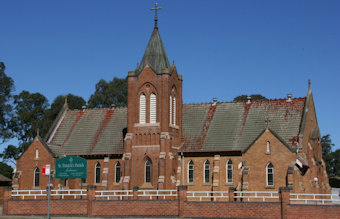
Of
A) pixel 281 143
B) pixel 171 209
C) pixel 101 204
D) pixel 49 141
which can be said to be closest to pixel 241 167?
pixel 281 143

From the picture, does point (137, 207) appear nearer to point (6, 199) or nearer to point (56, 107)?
point (6, 199)

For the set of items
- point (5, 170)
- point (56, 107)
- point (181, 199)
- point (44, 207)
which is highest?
point (56, 107)

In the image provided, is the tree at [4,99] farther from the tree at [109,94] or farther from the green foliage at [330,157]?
the green foliage at [330,157]

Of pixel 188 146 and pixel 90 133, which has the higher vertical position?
pixel 90 133

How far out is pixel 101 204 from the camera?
3950cm

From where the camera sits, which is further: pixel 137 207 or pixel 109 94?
Answer: pixel 109 94

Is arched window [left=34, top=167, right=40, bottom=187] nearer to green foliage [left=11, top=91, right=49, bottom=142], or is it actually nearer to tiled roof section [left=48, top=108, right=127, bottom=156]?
tiled roof section [left=48, top=108, right=127, bottom=156]

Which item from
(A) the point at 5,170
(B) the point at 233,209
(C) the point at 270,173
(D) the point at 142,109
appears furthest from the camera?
(A) the point at 5,170

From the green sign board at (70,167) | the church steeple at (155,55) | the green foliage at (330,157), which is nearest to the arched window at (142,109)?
the church steeple at (155,55)

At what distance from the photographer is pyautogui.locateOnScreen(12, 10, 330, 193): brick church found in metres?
45.7

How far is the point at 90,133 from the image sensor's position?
56.2 meters

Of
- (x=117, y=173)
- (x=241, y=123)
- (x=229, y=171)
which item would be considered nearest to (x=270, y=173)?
(x=229, y=171)

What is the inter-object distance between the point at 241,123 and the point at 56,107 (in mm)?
41570

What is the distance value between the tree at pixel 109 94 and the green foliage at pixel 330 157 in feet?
161
